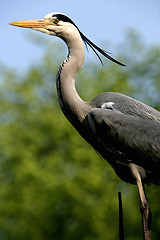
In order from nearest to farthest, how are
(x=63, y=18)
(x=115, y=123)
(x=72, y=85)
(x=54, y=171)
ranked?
1. (x=115, y=123)
2. (x=72, y=85)
3. (x=63, y=18)
4. (x=54, y=171)

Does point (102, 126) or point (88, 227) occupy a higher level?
point (102, 126)

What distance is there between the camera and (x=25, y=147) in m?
21.0

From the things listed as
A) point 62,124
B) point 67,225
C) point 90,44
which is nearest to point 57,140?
point 62,124

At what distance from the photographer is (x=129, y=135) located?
4.80 meters

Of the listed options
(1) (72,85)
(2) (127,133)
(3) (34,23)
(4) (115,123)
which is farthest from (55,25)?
(2) (127,133)

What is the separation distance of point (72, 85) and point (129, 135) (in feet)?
2.98

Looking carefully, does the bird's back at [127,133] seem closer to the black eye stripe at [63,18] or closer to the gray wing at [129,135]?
the gray wing at [129,135]

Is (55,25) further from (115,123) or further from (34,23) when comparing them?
(115,123)

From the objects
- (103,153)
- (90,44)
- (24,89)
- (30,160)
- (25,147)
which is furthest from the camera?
(24,89)

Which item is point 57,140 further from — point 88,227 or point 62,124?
point 88,227

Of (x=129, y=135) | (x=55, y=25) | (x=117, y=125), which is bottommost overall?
(x=129, y=135)

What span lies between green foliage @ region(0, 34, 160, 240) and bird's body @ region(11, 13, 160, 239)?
Answer: 10.9 m

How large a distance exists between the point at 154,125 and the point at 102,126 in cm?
63

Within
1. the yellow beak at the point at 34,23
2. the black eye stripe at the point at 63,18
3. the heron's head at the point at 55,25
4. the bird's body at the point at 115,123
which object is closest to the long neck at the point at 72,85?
the bird's body at the point at 115,123
